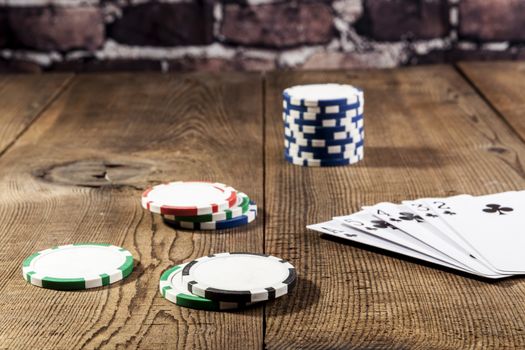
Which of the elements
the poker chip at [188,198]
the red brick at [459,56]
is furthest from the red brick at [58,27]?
the poker chip at [188,198]

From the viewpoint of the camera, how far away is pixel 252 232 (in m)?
1.34

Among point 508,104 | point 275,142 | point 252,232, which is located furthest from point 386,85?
point 252,232

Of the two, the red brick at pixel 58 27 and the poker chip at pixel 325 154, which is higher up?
the poker chip at pixel 325 154

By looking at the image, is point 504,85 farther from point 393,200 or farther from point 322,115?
point 393,200

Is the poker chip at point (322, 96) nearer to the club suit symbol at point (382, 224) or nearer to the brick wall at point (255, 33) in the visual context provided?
the club suit symbol at point (382, 224)

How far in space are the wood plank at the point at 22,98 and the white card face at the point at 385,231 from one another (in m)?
0.79

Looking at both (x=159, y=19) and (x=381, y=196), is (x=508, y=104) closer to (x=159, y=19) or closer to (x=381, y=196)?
(x=381, y=196)

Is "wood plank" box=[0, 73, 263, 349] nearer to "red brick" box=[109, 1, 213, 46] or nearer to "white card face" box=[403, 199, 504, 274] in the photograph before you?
"white card face" box=[403, 199, 504, 274]

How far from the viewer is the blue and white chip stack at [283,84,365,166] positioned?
164cm

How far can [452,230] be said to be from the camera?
1268 millimetres

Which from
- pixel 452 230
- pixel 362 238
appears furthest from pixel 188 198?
pixel 452 230

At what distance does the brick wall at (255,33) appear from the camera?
9.52ft

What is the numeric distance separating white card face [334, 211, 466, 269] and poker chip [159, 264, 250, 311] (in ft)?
0.87

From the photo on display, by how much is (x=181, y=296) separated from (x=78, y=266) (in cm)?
17
